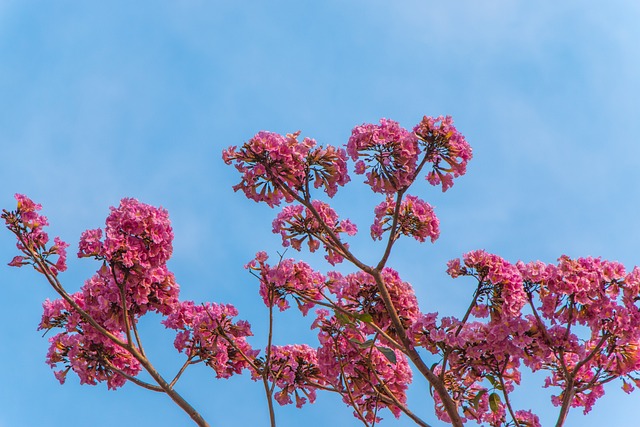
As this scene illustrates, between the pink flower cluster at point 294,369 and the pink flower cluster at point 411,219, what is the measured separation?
1818 millimetres

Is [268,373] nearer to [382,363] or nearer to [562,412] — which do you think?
[382,363]

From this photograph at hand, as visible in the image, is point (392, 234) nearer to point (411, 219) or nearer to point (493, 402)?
point (411, 219)

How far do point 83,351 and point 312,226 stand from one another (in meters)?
3.02

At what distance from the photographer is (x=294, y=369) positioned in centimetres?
835

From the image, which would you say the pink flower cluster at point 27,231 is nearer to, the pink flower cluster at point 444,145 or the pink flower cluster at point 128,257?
the pink flower cluster at point 128,257

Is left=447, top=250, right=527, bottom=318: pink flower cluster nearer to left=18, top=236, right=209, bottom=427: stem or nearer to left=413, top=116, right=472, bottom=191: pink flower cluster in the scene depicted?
left=413, top=116, right=472, bottom=191: pink flower cluster

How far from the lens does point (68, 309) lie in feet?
26.6

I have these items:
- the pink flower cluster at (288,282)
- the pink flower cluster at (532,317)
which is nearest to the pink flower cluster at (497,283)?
the pink flower cluster at (532,317)

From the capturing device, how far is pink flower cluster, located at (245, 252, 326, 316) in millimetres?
7941

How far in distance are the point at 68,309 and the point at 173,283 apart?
1.38 metres

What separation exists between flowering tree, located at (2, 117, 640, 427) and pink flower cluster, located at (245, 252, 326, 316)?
1 cm

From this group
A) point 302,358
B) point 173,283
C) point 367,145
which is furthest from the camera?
point 302,358

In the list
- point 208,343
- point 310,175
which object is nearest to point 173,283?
point 208,343

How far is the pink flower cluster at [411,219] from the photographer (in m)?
7.56
